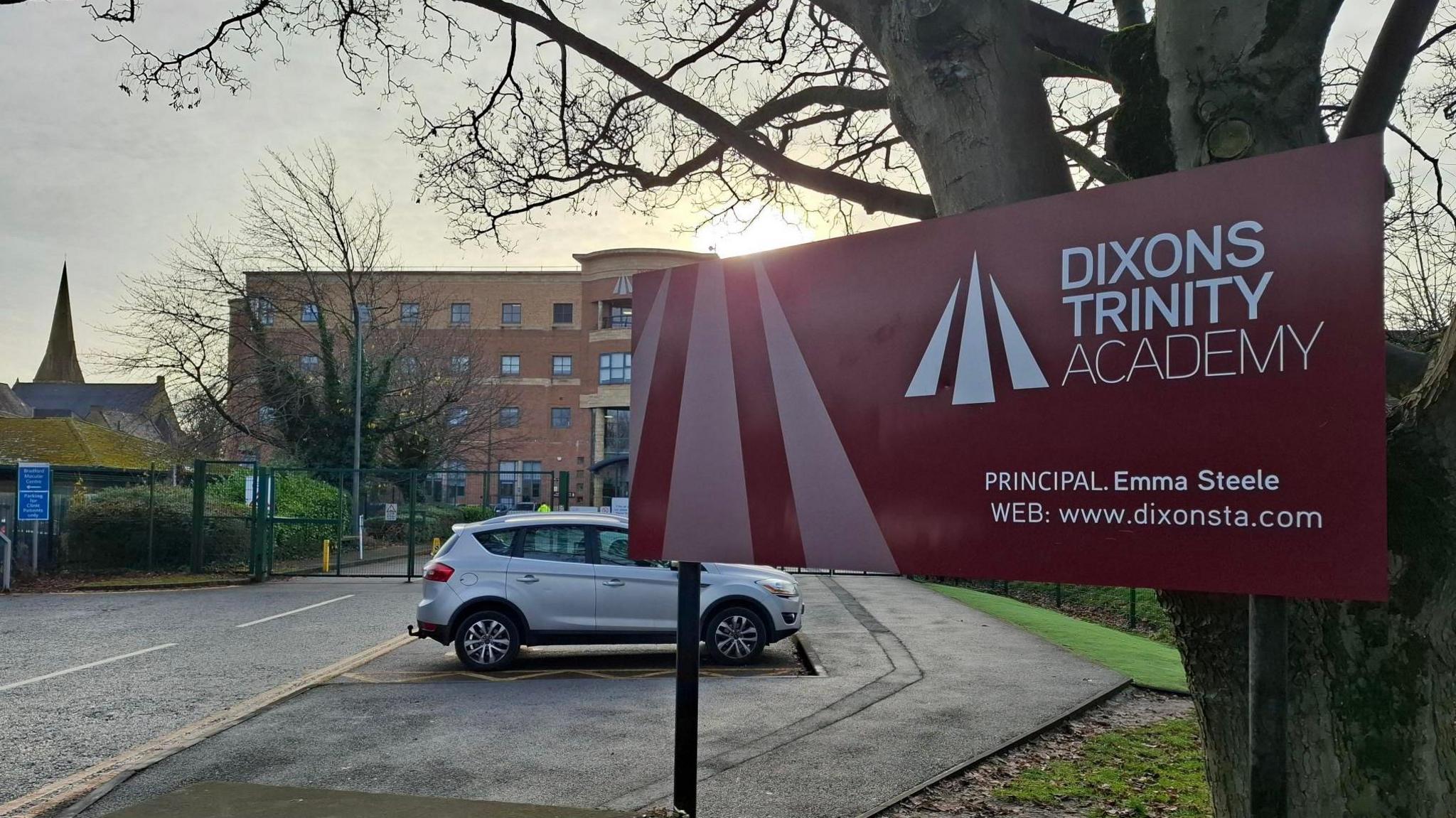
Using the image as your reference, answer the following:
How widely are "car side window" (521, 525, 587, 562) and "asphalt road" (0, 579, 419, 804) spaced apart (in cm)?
259

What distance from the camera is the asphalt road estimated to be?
811 centimetres

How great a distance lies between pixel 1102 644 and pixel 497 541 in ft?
24.8

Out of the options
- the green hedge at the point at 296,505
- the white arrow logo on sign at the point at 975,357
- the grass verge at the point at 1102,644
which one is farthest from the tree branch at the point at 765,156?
the green hedge at the point at 296,505

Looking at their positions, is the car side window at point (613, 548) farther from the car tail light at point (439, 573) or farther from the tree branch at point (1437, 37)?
the tree branch at point (1437, 37)

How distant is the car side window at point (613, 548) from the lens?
11641mm

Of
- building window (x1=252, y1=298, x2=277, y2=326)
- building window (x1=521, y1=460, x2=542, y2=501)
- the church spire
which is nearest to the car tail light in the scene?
building window (x1=252, y1=298, x2=277, y2=326)

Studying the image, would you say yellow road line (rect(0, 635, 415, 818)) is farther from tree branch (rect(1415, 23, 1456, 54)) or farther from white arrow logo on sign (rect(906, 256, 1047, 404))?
tree branch (rect(1415, 23, 1456, 54))

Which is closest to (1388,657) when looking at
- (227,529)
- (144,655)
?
(144,655)

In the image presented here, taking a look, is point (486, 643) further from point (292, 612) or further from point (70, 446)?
point (70, 446)

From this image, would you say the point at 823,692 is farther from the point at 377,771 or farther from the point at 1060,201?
the point at 1060,201

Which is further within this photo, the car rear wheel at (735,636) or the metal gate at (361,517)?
the metal gate at (361,517)

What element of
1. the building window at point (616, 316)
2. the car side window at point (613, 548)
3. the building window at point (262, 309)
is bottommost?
the car side window at point (613, 548)

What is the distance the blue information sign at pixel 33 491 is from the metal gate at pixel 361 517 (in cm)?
399

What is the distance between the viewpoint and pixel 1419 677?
3.29m
